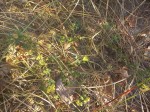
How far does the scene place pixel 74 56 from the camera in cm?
244

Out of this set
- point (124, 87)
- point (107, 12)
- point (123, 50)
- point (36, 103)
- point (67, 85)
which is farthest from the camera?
point (107, 12)

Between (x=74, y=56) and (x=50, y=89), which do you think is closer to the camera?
(x=50, y=89)

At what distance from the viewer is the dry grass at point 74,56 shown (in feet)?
6.99

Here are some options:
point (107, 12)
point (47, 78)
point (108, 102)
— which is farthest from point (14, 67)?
point (107, 12)

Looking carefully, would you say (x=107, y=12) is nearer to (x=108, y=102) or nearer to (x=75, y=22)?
(x=75, y=22)

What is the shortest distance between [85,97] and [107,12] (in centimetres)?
101

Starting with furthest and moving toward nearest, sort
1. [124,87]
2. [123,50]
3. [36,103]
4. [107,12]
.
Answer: [107,12], [123,50], [124,87], [36,103]

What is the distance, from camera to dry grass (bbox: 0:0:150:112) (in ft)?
6.99

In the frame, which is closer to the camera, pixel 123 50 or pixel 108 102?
pixel 108 102

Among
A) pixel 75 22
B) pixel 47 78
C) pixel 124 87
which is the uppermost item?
pixel 75 22

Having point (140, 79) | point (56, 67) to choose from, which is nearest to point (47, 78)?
point (56, 67)

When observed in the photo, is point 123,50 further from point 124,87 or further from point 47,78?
point 47,78

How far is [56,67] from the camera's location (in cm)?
230

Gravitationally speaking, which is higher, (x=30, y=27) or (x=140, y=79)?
(x=30, y=27)
